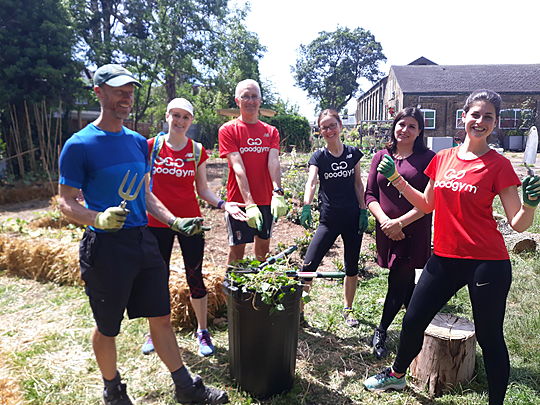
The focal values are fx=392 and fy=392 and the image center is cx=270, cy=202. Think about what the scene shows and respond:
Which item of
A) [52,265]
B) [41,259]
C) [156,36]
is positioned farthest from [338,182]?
[156,36]

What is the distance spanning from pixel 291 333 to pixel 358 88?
51.0 m

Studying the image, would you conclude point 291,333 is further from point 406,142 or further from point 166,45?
point 166,45

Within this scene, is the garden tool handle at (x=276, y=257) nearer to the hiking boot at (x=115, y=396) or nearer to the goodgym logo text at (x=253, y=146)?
the goodgym logo text at (x=253, y=146)

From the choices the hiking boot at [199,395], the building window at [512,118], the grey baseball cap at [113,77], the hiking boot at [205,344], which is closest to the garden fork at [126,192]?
the grey baseball cap at [113,77]

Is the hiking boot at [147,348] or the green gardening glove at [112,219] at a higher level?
the green gardening glove at [112,219]

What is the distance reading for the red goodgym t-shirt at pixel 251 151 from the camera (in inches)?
130

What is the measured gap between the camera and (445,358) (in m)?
2.62

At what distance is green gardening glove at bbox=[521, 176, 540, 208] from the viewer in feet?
6.36

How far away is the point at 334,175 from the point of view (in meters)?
3.37

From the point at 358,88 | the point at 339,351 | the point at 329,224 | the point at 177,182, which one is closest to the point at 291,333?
the point at 339,351

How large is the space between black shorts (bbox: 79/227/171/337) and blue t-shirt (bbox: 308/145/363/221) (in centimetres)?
162

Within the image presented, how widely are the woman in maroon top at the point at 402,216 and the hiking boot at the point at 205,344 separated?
1314 mm

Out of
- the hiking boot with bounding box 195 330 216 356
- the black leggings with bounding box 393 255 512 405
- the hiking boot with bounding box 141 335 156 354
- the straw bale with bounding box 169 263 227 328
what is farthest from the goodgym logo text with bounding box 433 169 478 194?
the hiking boot with bounding box 141 335 156 354

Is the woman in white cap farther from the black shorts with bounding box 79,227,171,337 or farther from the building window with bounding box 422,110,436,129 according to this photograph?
the building window with bounding box 422,110,436,129
